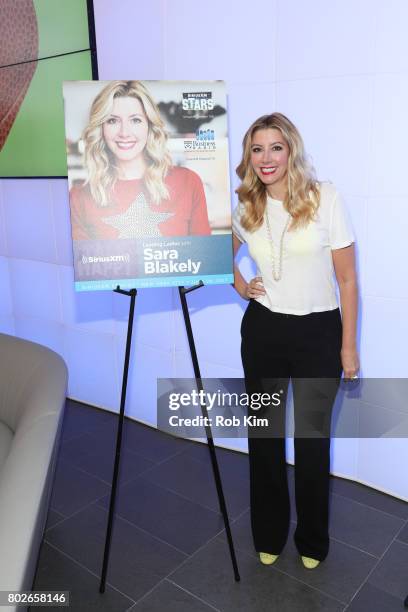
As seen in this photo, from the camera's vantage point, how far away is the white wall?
2.29 m

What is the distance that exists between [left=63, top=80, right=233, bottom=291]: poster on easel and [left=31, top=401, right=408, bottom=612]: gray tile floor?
114 cm

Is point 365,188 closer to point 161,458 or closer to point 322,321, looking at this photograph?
point 322,321

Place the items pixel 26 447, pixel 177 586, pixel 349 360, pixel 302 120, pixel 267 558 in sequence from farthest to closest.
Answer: pixel 302 120 < pixel 267 558 < pixel 177 586 < pixel 349 360 < pixel 26 447

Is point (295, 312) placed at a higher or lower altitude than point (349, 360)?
higher

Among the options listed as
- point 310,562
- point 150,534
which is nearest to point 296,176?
point 310,562

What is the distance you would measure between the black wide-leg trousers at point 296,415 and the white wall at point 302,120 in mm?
627

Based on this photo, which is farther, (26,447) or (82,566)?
(82,566)

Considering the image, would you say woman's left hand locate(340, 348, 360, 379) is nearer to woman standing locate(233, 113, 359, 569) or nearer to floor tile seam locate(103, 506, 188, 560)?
woman standing locate(233, 113, 359, 569)

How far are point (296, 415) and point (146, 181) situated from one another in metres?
1.02

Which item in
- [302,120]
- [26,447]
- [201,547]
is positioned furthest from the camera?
[302,120]

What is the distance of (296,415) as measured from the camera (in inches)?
84.1

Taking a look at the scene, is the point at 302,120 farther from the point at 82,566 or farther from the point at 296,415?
the point at 82,566

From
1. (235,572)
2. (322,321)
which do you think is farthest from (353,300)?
(235,572)

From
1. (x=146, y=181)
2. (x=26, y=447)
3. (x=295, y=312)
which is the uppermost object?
(x=146, y=181)
